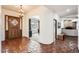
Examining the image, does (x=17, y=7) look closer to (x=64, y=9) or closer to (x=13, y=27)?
(x=13, y=27)

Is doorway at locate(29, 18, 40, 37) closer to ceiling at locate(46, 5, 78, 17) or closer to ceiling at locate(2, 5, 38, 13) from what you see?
ceiling at locate(2, 5, 38, 13)

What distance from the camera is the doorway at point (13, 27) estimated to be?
206cm

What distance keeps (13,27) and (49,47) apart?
74cm

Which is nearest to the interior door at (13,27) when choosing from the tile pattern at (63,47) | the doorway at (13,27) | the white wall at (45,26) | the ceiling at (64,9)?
the doorway at (13,27)

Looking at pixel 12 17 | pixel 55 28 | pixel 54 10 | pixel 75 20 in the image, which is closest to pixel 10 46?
pixel 12 17

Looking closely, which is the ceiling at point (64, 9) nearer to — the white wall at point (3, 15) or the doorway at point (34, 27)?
the doorway at point (34, 27)

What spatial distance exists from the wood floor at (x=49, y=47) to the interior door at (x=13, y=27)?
0.30 feet

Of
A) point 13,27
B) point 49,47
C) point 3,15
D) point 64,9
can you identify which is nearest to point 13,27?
point 13,27

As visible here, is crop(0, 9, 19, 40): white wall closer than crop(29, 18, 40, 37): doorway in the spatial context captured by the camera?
Yes

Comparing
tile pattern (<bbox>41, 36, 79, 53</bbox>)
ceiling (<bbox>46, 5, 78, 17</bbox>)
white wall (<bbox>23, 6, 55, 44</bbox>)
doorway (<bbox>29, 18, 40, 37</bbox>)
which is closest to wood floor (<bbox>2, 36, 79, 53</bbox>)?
tile pattern (<bbox>41, 36, 79, 53</bbox>)

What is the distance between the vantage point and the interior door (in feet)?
6.82

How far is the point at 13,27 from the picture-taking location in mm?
2123
